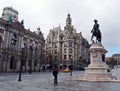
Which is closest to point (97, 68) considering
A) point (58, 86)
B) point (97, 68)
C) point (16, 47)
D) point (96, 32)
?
point (97, 68)

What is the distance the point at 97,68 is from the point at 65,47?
86413 mm

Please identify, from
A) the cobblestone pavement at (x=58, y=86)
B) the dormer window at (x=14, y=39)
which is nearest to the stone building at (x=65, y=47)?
the dormer window at (x=14, y=39)

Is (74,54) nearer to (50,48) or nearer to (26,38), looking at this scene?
(50,48)

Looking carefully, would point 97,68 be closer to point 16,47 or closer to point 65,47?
point 16,47

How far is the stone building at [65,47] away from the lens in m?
114

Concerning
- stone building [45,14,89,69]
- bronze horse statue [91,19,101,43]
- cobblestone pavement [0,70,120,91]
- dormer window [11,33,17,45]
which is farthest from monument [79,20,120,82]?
stone building [45,14,89,69]

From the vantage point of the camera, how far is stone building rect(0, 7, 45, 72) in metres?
60.9

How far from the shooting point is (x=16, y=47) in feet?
221

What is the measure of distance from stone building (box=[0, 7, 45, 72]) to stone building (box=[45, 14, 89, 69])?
98.4ft

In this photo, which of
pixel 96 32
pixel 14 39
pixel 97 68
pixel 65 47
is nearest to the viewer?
pixel 97 68

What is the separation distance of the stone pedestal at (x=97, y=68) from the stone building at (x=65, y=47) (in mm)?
77398

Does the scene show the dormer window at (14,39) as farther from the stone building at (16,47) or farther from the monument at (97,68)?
the monument at (97,68)

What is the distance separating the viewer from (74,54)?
117312 millimetres

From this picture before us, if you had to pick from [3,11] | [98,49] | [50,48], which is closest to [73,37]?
[50,48]
